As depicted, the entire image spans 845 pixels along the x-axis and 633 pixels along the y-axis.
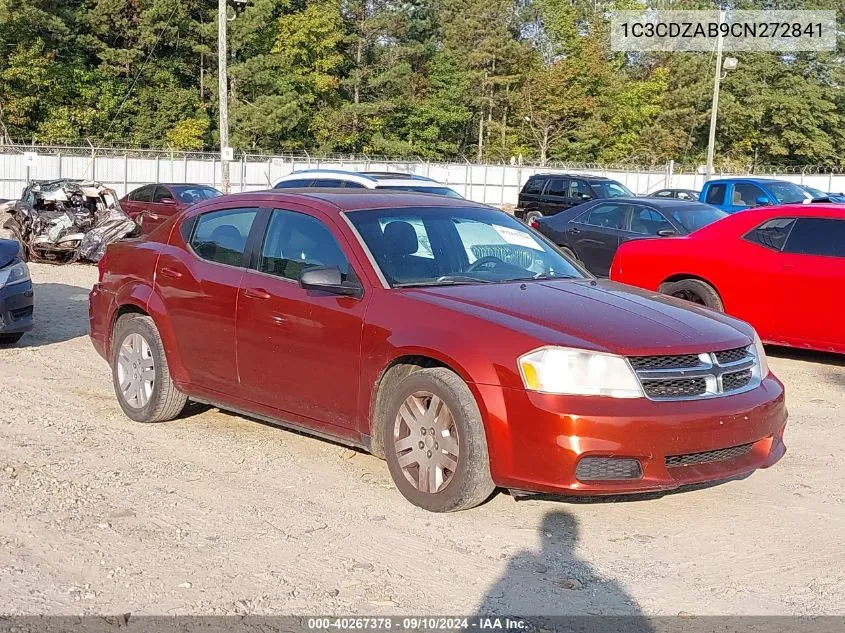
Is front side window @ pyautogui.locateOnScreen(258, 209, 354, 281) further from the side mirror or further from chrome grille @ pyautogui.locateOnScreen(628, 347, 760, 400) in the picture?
chrome grille @ pyautogui.locateOnScreen(628, 347, 760, 400)

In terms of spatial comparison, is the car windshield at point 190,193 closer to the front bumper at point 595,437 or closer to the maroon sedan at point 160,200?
the maroon sedan at point 160,200

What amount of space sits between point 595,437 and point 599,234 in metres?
10.9

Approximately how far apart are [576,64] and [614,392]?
73.0 metres

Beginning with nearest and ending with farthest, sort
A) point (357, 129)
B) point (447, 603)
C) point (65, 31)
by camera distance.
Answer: point (447, 603) → point (65, 31) → point (357, 129)

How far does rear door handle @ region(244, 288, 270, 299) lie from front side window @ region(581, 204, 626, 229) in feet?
32.6

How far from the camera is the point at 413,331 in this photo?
5.54m

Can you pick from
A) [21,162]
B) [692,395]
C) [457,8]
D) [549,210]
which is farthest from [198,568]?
[457,8]

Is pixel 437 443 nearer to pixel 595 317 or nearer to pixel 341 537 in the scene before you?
pixel 341 537

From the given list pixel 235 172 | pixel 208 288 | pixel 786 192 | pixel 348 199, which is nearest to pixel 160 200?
pixel 786 192

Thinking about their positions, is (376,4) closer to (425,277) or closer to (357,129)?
(357,129)

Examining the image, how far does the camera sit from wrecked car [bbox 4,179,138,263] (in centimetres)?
1878

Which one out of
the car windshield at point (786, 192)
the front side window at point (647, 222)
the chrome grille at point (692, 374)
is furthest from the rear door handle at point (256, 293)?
the car windshield at point (786, 192)

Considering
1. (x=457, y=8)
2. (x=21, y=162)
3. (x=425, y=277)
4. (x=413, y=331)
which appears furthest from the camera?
(x=457, y=8)

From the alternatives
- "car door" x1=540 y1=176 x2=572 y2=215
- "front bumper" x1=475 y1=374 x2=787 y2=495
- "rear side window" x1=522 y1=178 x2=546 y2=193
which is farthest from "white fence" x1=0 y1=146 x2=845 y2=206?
"front bumper" x1=475 y1=374 x2=787 y2=495
